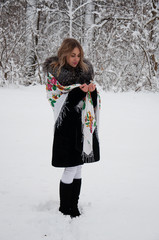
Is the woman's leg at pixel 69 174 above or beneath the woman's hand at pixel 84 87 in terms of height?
beneath

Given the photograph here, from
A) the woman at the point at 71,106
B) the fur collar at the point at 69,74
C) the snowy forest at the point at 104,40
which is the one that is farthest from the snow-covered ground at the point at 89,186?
the snowy forest at the point at 104,40

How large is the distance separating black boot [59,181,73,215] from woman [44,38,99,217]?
7 cm

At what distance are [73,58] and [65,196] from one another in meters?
1.16

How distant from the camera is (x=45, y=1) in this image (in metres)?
9.96

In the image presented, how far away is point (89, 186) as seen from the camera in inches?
88.0

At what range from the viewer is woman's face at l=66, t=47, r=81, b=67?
1.58 metres

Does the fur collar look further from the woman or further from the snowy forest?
the snowy forest

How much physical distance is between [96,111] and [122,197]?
98 cm

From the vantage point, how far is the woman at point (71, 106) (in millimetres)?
1560

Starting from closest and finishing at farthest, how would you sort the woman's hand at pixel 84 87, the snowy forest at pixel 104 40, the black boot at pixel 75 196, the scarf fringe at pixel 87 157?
the woman's hand at pixel 84 87 → the scarf fringe at pixel 87 157 → the black boot at pixel 75 196 → the snowy forest at pixel 104 40

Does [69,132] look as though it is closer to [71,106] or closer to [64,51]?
[71,106]

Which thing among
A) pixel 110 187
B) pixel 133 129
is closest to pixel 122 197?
pixel 110 187

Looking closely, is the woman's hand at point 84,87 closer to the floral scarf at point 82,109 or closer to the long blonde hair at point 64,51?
the floral scarf at point 82,109

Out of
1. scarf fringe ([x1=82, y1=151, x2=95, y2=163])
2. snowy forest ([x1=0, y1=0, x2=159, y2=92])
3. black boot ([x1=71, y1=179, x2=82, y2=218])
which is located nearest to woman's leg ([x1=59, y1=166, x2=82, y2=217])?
black boot ([x1=71, y1=179, x2=82, y2=218])
